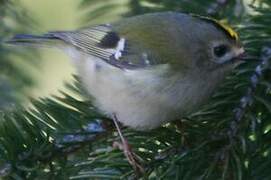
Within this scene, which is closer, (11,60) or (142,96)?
(142,96)

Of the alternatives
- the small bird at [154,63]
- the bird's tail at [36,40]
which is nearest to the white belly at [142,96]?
the small bird at [154,63]

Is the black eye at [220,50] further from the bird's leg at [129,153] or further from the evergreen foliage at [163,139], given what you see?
the bird's leg at [129,153]

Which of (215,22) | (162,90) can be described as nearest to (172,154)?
(162,90)

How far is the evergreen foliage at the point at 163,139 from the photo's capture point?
111 cm

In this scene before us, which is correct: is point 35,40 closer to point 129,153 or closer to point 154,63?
point 154,63

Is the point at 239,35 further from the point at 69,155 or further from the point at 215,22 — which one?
the point at 69,155

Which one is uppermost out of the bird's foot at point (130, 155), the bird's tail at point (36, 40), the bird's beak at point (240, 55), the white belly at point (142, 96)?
the bird's beak at point (240, 55)

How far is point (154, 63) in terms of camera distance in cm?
140

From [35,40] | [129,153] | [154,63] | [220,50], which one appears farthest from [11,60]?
[129,153]

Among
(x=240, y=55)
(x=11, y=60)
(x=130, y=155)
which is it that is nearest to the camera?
(x=130, y=155)

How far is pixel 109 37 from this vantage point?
153cm

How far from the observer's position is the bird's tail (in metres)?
1.57

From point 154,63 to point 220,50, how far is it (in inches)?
5.5

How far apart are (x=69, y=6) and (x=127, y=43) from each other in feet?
3.97
